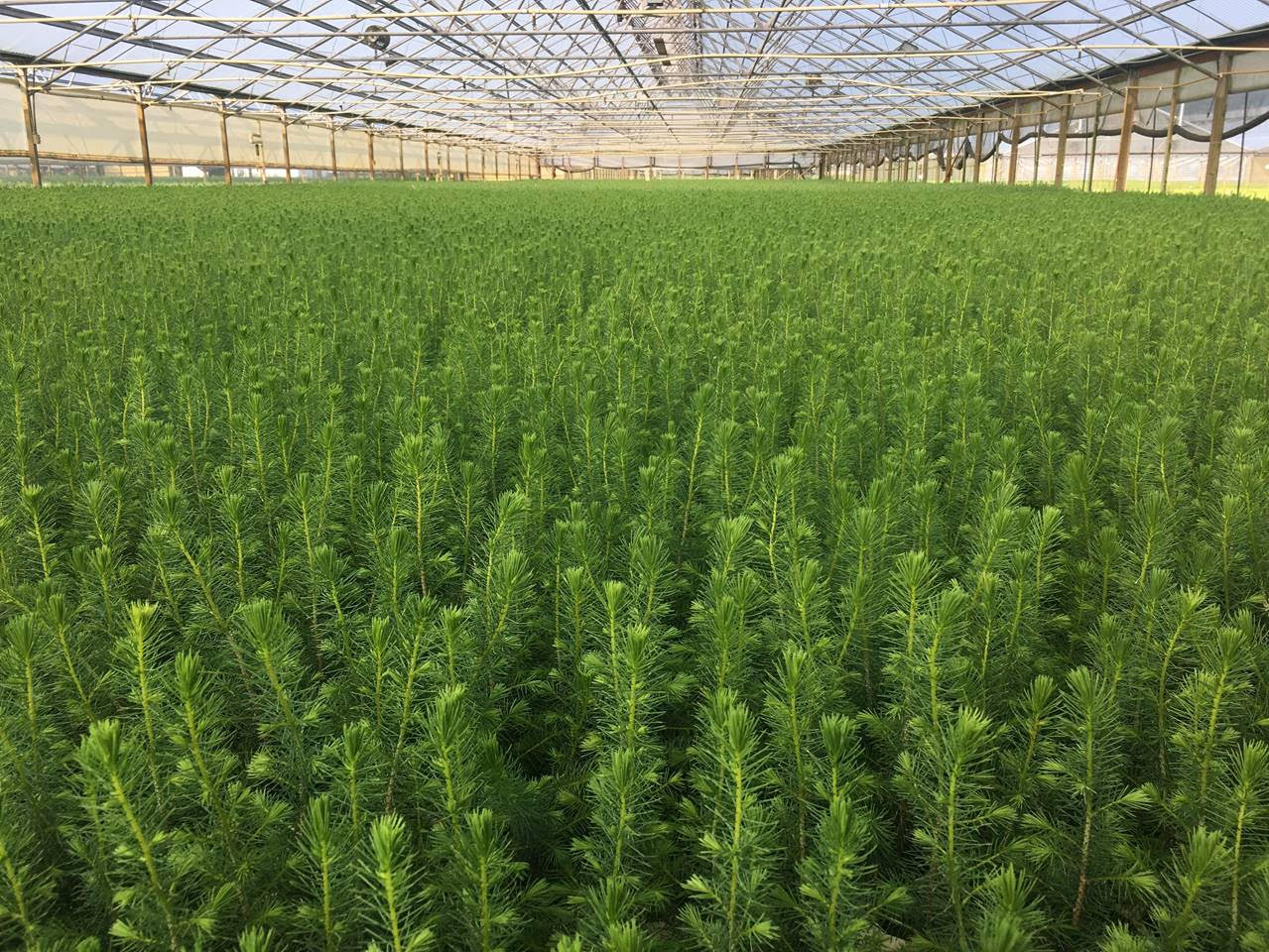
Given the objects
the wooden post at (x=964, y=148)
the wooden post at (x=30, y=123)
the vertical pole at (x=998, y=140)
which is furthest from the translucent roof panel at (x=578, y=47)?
the wooden post at (x=964, y=148)

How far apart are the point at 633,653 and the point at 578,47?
→ 3374cm

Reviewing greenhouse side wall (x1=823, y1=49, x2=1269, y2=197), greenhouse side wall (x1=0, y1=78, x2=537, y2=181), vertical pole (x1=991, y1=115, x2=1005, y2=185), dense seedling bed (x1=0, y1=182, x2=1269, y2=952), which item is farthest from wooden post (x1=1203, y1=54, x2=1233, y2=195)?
greenhouse side wall (x1=0, y1=78, x2=537, y2=181)

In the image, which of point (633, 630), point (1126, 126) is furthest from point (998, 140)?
point (633, 630)

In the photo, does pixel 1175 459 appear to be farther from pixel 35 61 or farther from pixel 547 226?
pixel 35 61

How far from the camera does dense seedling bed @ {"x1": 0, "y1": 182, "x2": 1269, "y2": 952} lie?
143 centimetres

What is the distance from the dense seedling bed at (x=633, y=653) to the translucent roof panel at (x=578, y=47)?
13040 millimetres

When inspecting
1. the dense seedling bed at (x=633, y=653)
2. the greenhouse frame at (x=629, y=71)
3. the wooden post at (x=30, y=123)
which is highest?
the greenhouse frame at (x=629, y=71)

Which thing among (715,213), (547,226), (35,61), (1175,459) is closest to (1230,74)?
(715,213)

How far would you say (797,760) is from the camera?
5.24ft

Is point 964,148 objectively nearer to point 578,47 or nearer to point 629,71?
point 629,71

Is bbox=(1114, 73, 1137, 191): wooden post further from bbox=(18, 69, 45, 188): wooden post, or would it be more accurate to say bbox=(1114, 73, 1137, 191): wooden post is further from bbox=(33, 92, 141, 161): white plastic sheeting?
bbox=(33, 92, 141, 161): white plastic sheeting

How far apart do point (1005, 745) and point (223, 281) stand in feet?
22.6

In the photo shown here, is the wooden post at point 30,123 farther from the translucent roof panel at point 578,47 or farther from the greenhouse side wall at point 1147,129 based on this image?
the greenhouse side wall at point 1147,129

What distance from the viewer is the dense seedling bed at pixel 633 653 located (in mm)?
1434
